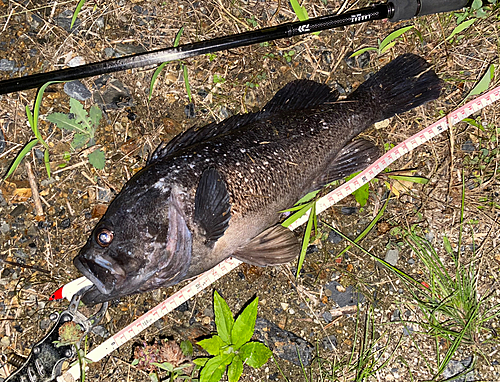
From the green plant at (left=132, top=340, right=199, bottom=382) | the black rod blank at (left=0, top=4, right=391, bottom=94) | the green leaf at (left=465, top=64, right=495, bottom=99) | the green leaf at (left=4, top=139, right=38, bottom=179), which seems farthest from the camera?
the green leaf at (left=465, top=64, right=495, bottom=99)

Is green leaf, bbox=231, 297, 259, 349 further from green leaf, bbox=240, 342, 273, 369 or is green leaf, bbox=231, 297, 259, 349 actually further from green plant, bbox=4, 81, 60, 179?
green plant, bbox=4, 81, 60, 179

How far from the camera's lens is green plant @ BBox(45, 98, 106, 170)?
3.71 meters

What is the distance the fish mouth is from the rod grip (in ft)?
10.4

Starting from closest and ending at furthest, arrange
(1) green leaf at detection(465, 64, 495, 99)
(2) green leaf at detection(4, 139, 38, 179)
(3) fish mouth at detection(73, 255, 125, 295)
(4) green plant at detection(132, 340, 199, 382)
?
(3) fish mouth at detection(73, 255, 125, 295)
(4) green plant at detection(132, 340, 199, 382)
(2) green leaf at detection(4, 139, 38, 179)
(1) green leaf at detection(465, 64, 495, 99)

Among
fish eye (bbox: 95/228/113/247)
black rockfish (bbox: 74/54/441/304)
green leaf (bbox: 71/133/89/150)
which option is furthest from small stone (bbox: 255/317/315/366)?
green leaf (bbox: 71/133/89/150)

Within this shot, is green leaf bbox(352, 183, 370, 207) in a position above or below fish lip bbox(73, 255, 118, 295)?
below

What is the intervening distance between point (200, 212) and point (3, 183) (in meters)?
2.21

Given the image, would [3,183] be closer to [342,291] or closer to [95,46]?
[95,46]

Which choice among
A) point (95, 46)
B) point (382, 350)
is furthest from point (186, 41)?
point (382, 350)

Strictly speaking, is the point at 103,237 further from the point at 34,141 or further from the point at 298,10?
the point at 298,10

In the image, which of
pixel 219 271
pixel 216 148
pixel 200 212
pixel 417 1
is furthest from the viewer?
pixel 219 271

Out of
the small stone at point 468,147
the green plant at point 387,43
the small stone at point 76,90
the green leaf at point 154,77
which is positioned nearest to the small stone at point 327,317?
the small stone at point 468,147

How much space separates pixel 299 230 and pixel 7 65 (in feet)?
10.9

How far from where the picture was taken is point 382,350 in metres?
3.72
